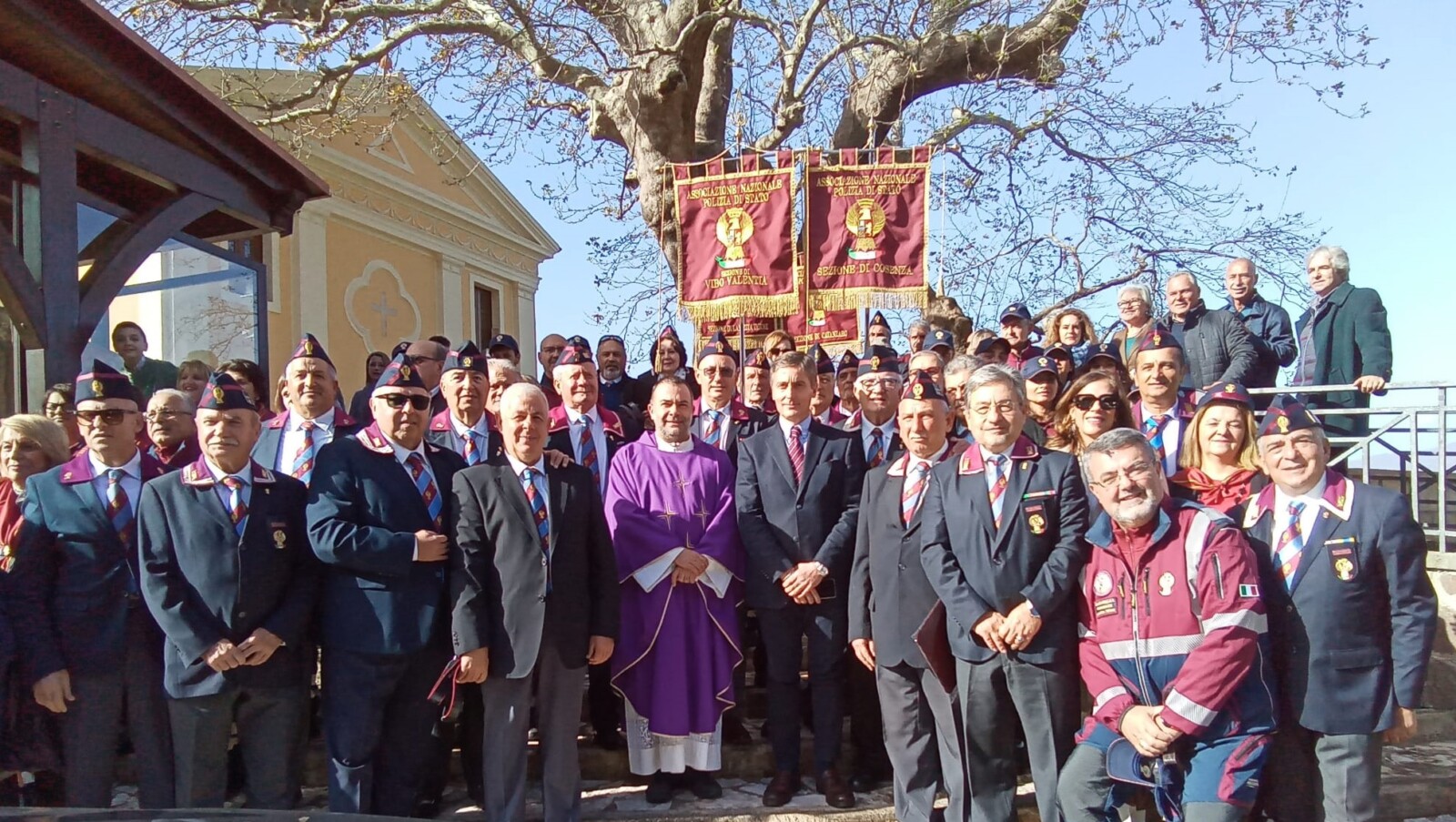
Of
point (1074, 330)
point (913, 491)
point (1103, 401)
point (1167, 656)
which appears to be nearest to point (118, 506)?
point (913, 491)

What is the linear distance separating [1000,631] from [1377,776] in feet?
4.45

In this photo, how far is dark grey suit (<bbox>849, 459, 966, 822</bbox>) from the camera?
3934mm

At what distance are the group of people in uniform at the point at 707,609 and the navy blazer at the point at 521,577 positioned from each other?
0.04 feet

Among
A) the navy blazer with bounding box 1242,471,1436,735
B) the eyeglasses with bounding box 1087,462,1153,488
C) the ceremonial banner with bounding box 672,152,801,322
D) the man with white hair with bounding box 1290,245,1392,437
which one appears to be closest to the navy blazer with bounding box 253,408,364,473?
the eyeglasses with bounding box 1087,462,1153,488

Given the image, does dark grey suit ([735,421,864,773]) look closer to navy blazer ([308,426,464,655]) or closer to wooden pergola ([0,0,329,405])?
navy blazer ([308,426,464,655])

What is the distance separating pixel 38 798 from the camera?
4074mm

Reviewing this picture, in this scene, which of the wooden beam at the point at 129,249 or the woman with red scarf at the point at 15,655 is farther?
the wooden beam at the point at 129,249

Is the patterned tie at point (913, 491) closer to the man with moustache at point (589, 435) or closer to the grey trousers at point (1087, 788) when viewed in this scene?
the grey trousers at point (1087, 788)

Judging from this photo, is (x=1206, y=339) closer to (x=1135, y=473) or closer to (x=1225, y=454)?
(x=1225, y=454)

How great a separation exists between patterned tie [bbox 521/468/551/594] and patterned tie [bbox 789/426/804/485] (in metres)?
1.27

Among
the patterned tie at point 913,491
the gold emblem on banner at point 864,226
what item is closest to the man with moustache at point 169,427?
the patterned tie at point 913,491

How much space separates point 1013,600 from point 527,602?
1970 mm

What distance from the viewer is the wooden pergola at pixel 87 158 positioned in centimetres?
462

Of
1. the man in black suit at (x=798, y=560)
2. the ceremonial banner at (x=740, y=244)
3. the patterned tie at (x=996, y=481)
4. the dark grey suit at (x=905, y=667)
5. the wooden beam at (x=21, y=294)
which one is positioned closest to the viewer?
the patterned tie at (x=996, y=481)
